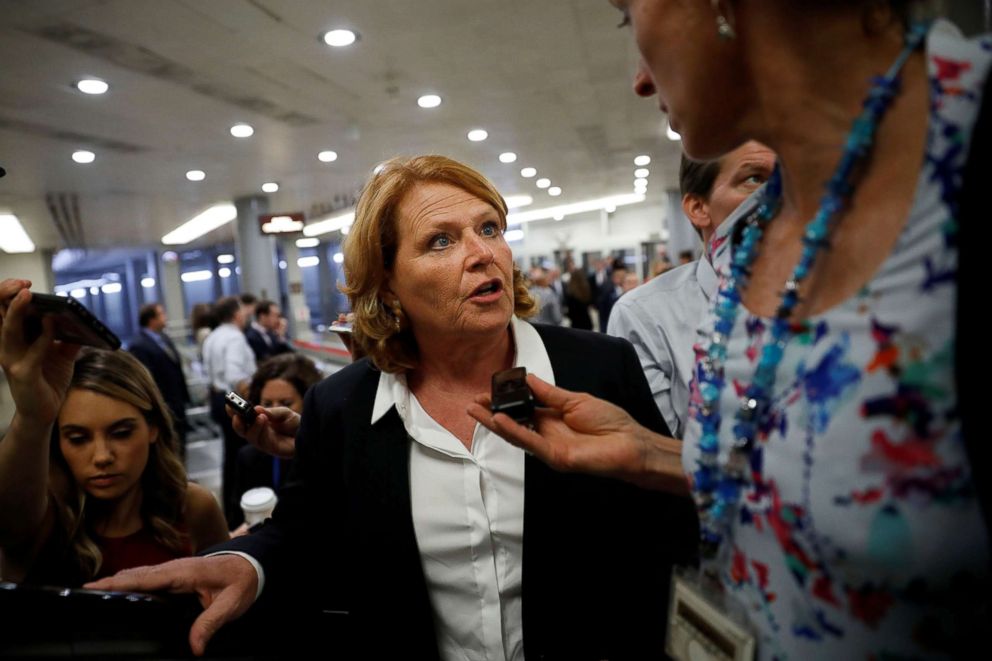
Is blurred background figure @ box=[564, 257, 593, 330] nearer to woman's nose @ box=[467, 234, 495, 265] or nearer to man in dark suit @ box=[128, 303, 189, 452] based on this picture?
man in dark suit @ box=[128, 303, 189, 452]

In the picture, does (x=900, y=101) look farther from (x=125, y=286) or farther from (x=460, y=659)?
(x=125, y=286)

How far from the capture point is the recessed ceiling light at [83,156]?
7395 millimetres

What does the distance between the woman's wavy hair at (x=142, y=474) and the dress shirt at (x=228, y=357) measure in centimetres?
448

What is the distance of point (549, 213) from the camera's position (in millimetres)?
20328

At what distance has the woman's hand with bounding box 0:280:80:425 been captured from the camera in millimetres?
1230

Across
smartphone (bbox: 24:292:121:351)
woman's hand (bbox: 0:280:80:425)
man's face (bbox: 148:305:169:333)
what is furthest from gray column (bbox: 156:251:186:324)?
smartphone (bbox: 24:292:121:351)

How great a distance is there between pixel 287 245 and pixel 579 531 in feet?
54.9

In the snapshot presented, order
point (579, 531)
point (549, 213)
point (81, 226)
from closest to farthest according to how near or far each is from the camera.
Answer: point (579, 531), point (81, 226), point (549, 213)

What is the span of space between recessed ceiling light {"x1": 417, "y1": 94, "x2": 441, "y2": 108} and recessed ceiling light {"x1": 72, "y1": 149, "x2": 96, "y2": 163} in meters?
4.01

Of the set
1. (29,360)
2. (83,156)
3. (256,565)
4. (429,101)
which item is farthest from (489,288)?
(83,156)

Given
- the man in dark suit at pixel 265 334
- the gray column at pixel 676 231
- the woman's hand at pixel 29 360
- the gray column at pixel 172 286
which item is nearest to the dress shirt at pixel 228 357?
the man in dark suit at pixel 265 334

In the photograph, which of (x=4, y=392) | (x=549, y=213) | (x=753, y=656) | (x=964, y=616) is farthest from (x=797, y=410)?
(x=549, y=213)

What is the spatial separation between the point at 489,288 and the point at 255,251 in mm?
11173

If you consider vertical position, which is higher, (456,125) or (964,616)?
(456,125)
